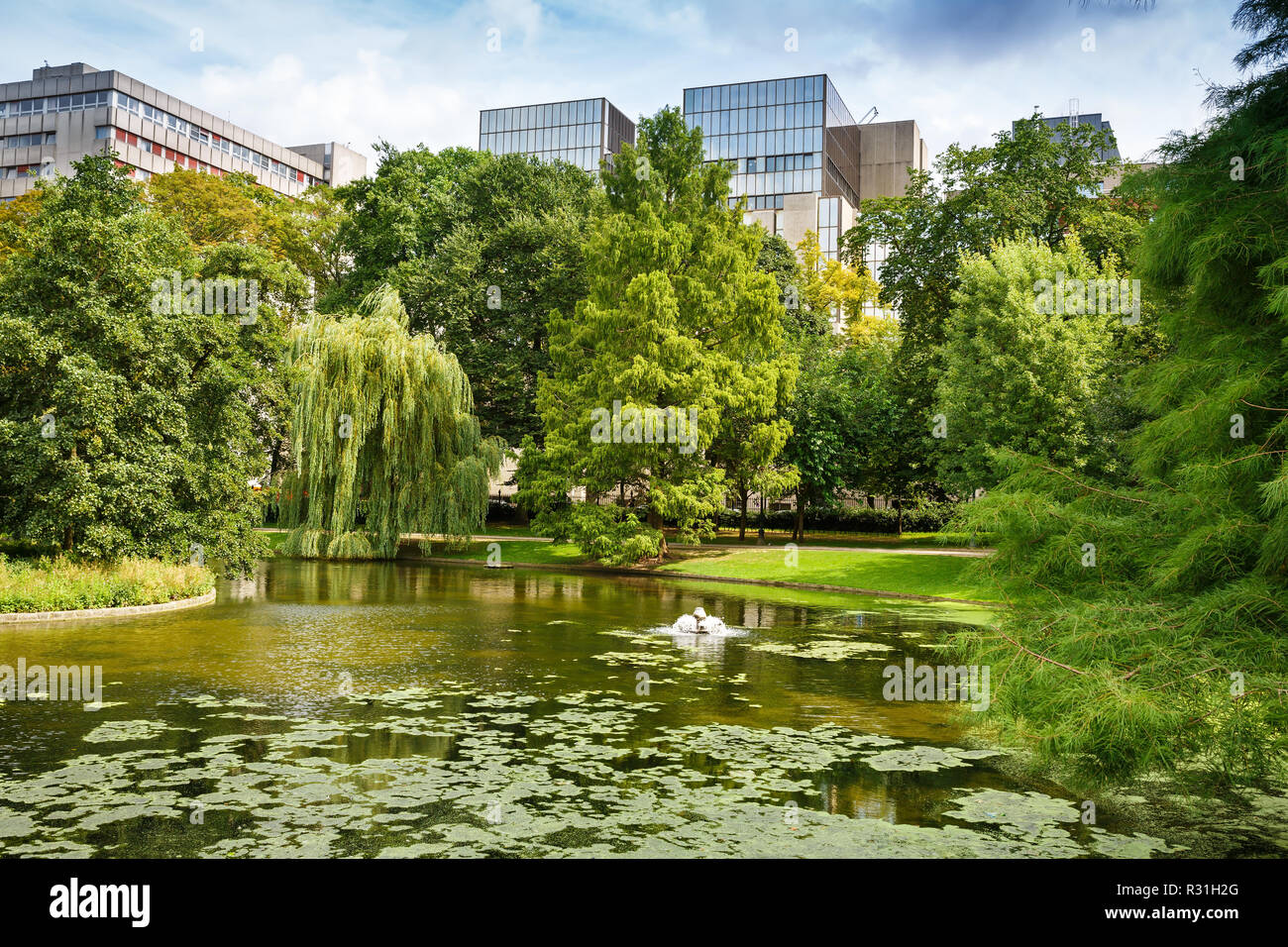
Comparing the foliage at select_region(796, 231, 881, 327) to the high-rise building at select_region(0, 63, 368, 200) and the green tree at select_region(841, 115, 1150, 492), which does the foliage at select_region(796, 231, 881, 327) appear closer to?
the green tree at select_region(841, 115, 1150, 492)

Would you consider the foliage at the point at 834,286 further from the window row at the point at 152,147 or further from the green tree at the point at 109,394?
the green tree at the point at 109,394

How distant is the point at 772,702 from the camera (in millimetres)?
12266

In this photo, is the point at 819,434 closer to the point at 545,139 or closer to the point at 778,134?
the point at 778,134

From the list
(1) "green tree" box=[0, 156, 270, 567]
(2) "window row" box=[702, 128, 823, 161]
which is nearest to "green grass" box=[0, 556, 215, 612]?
(1) "green tree" box=[0, 156, 270, 567]

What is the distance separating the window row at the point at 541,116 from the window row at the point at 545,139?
58cm

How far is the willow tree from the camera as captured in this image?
3453cm

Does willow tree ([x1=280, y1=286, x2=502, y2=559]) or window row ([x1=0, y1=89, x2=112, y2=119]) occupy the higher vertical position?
window row ([x1=0, y1=89, x2=112, y2=119])

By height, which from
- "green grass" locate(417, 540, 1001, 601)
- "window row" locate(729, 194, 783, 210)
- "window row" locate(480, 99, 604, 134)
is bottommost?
"green grass" locate(417, 540, 1001, 601)

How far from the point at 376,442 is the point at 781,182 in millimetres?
74111

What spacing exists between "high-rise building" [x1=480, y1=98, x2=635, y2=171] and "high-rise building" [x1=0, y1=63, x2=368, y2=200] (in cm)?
3127

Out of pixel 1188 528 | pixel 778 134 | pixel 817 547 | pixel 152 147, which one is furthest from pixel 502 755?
pixel 778 134

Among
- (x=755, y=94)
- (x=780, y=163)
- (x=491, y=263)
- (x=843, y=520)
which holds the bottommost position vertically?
(x=843, y=520)

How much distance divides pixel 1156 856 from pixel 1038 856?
33.9 inches

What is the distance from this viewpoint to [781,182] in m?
99.4
